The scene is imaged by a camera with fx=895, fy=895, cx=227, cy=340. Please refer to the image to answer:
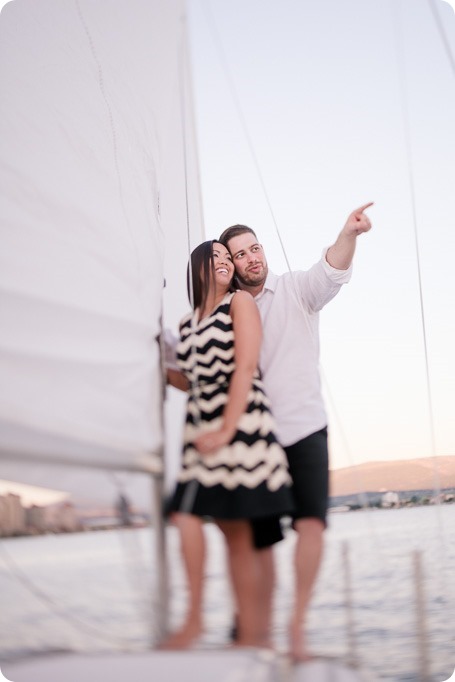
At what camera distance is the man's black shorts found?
130cm

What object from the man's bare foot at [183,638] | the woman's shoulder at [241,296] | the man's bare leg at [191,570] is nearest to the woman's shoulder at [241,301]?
the woman's shoulder at [241,296]

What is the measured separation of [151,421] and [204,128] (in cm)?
73

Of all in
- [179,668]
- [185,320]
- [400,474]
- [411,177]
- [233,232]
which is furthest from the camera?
[411,177]

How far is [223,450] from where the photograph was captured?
1.26 meters

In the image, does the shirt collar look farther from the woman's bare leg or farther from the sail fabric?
the woman's bare leg

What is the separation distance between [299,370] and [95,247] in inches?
15.1

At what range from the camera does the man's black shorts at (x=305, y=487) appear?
1303 millimetres

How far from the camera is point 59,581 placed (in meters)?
1.31

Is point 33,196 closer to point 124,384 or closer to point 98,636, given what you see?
point 124,384

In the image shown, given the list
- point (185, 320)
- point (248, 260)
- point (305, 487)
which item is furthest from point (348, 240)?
point (305, 487)

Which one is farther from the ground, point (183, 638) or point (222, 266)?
point (222, 266)

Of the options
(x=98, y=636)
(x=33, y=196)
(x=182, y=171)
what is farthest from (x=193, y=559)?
(x=182, y=171)

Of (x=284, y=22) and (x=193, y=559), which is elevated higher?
(x=284, y=22)

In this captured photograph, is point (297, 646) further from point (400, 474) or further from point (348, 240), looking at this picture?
point (348, 240)
